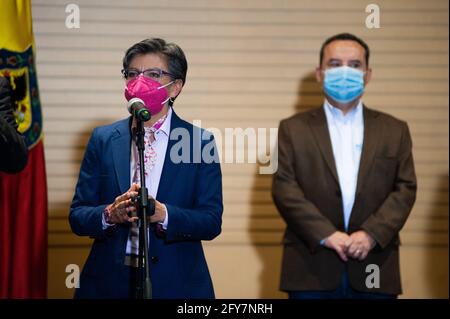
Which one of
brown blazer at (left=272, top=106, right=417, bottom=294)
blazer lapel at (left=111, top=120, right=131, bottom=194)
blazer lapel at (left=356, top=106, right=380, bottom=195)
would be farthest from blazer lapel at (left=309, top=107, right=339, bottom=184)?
blazer lapel at (left=111, top=120, right=131, bottom=194)

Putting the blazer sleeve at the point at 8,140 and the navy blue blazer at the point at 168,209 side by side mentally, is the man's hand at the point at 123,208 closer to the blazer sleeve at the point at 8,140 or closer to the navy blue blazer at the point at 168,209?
the navy blue blazer at the point at 168,209

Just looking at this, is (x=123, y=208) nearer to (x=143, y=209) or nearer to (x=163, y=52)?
(x=143, y=209)

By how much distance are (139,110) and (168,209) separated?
0.42 m

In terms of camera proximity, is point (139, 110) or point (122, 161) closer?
point (139, 110)

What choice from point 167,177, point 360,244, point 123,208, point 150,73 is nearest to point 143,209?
point 123,208

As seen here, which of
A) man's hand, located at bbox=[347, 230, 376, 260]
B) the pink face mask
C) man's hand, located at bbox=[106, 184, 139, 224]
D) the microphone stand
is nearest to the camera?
the microphone stand

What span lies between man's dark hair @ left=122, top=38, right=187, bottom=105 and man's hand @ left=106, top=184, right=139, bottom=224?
48cm

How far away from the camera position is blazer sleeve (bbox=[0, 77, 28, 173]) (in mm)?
2802

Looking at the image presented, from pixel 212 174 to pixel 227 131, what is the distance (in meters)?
1.02

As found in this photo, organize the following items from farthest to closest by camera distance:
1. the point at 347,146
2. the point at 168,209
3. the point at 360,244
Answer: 1. the point at 347,146
2. the point at 360,244
3. the point at 168,209

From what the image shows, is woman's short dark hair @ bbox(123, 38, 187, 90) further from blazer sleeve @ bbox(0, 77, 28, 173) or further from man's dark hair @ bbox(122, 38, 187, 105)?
blazer sleeve @ bbox(0, 77, 28, 173)

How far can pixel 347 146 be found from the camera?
355 centimetres

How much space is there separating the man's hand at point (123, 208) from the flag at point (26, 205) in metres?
1.05
